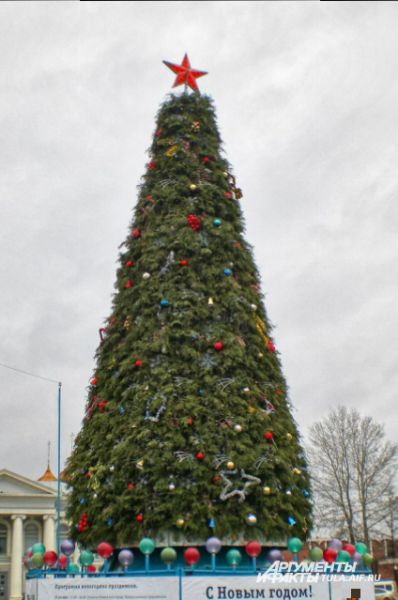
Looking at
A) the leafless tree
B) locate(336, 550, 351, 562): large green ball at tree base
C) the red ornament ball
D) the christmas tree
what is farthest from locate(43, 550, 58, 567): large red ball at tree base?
the leafless tree

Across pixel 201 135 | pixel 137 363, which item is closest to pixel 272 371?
pixel 137 363

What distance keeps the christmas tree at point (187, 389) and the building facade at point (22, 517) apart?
40.4 meters

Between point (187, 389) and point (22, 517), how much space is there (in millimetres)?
43033

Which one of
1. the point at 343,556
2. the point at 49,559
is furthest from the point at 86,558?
the point at 343,556

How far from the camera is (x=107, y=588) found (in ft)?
36.8

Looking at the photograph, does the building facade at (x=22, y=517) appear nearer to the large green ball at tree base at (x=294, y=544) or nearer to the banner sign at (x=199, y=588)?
the banner sign at (x=199, y=588)

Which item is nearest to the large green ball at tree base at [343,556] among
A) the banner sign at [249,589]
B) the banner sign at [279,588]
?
the banner sign at [279,588]

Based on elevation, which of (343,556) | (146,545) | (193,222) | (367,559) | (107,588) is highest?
(193,222)

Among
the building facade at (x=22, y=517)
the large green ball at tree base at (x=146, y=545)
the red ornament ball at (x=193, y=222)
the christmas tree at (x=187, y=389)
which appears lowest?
the building facade at (x=22, y=517)

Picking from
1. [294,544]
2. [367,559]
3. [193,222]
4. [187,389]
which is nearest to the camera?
[294,544]

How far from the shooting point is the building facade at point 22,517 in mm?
50875

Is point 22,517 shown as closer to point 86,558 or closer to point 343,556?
point 86,558

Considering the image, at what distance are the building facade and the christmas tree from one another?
4035 centimetres

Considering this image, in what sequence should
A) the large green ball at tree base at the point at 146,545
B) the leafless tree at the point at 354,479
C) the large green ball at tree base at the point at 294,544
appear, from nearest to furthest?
the large green ball at tree base at the point at 146,545 → the large green ball at tree base at the point at 294,544 → the leafless tree at the point at 354,479
